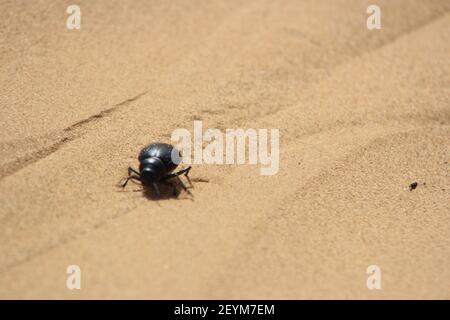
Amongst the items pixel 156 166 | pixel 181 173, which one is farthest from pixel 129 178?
pixel 181 173

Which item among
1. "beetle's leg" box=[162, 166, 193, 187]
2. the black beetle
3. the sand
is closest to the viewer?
the sand

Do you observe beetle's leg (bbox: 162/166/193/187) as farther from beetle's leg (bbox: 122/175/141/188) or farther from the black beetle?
beetle's leg (bbox: 122/175/141/188)

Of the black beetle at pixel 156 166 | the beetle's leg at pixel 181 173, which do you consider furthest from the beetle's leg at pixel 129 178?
the beetle's leg at pixel 181 173

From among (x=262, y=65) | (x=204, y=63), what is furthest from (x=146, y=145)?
(x=262, y=65)

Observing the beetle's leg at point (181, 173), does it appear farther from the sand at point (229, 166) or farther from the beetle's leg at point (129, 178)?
the beetle's leg at point (129, 178)

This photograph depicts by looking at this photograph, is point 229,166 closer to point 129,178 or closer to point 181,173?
point 181,173

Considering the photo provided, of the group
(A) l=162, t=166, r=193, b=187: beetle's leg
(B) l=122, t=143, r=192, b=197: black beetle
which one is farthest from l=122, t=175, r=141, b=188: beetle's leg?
(A) l=162, t=166, r=193, b=187: beetle's leg
